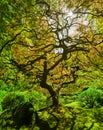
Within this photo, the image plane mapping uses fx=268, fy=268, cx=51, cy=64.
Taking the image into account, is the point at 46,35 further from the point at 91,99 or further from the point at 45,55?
the point at 91,99

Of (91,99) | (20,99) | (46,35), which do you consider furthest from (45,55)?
(91,99)

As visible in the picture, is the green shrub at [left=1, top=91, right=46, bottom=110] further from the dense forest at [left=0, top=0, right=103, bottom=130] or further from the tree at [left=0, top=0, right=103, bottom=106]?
the tree at [left=0, top=0, right=103, bottom=106]

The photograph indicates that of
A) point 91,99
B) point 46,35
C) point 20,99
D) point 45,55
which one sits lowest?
point 91,99

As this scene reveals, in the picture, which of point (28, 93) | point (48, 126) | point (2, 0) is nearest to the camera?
point (2, 0)

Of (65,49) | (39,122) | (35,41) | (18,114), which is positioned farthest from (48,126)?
(35,41)

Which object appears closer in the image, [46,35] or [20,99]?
[46,35]

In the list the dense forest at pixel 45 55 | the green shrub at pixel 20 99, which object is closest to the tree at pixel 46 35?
the dense forest at pixel 45 55

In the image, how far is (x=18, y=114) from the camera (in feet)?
26.9

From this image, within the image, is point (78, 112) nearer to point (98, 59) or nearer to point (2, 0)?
point (98, 59)

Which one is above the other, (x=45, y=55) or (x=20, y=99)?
(x=45, y=55)

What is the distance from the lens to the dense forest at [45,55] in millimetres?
8055

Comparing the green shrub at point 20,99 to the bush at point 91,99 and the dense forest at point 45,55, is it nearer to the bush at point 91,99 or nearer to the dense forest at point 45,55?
the dense forest at point 45,55

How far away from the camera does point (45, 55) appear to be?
9.94 m

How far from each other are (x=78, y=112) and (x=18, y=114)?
7.00ft
